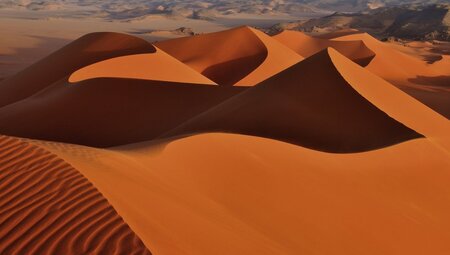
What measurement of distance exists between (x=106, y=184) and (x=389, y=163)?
4.47 meters

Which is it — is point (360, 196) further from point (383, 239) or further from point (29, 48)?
point (29, 48)

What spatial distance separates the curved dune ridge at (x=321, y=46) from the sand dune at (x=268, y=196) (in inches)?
668

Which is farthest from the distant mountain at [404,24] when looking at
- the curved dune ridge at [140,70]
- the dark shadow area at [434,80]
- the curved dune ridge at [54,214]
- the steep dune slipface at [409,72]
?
the curved dune ridge at [54,214]

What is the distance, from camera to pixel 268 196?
4.98 meters

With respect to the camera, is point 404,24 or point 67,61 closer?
point 67,61

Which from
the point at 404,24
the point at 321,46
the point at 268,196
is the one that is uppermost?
the point at 268,196

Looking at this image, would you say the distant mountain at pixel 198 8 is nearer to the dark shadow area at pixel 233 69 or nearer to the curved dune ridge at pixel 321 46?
the curved dune ridge at pixel 321 46

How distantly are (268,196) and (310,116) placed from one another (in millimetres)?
3576

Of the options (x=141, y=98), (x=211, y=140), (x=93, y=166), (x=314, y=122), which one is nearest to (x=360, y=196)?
(x=211, y=140)

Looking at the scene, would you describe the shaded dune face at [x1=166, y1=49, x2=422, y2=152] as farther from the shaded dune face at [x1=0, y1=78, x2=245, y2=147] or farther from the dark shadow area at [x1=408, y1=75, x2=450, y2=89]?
the dark shadow area at [x1=408, y1=75, x2=450, y2=89]

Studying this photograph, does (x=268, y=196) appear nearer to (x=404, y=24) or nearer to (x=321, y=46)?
(x=321, y=46)

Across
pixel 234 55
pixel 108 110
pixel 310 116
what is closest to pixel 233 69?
pixel 234 55

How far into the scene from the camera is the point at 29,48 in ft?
95.3

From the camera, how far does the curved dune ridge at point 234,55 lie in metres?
17.3
